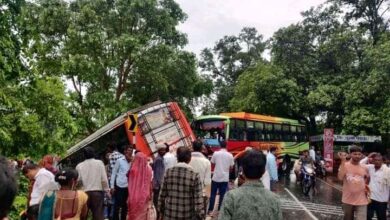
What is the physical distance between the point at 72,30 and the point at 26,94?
15.8m

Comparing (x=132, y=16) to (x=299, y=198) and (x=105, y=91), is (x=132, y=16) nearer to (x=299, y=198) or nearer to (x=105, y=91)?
(x=105, y=91)

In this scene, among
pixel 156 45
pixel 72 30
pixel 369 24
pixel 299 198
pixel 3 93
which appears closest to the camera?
pixel 3 93

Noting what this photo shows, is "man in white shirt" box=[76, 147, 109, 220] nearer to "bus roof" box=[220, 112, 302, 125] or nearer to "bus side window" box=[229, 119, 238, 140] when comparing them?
"bus side window" box=[229, 119, 238, 140]

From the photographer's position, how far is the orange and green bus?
75.4 feet

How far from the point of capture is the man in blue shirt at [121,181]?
920 centimetres

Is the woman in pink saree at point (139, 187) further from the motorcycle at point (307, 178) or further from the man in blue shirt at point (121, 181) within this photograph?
the motorcycle at point (307, 178)

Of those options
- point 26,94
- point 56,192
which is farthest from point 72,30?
point 56,192

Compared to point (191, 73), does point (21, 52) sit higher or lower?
lower

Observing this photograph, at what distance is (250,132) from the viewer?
24891 mm

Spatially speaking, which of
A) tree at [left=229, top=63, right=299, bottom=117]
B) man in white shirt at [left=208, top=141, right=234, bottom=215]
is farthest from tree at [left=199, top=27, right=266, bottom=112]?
man in white shirt at [left=208, top=141, right=234, bottom=215]

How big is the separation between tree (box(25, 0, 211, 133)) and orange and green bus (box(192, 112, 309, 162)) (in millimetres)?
3223

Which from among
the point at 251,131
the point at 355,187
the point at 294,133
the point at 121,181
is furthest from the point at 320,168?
the point at 121,181

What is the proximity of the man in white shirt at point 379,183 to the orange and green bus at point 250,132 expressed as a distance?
11585 millimetres

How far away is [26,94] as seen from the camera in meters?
7.05
